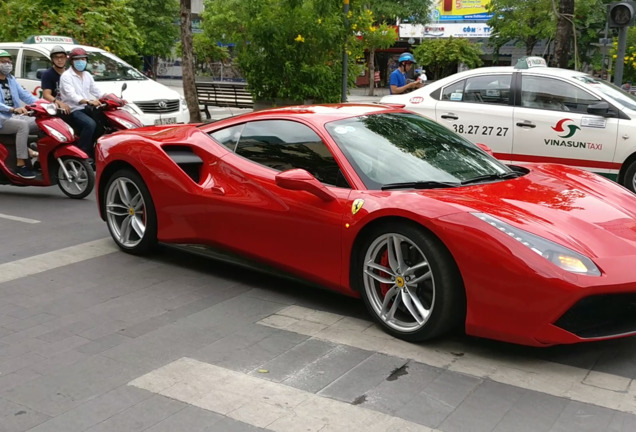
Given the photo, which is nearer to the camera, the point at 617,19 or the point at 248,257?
the point at 248,257

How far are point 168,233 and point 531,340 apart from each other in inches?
122

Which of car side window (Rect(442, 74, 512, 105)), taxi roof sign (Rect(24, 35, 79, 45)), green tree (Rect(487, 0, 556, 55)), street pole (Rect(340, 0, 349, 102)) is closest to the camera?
car side window (Rect(442, 74, 512, 105))

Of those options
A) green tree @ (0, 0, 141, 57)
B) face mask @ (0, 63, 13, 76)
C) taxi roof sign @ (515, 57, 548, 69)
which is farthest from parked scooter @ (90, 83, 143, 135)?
green tree @ (0, 0, 141, 57)

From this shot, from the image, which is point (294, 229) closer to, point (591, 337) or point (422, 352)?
point (422, 352)

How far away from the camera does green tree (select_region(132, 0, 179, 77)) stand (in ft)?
140

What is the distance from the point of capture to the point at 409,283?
4.41 m

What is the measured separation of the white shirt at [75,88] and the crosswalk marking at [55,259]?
3416 millimetres

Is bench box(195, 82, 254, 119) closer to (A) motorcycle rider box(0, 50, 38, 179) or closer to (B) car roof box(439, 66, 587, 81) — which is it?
(B) car roof box(439, 66, 587, 81)

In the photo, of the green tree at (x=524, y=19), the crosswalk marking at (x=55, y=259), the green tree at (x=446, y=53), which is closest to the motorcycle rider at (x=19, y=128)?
the crosswalk marking at (x=55, y=259)

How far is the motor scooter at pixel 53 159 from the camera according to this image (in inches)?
353

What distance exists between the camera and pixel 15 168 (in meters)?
9.23

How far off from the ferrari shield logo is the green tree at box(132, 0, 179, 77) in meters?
39.7

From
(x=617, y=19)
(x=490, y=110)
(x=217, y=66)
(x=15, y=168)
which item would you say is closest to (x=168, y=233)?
(x=15, y=168)

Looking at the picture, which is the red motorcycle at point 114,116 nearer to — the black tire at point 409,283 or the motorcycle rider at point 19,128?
the motorcycle rider at point 19,128
